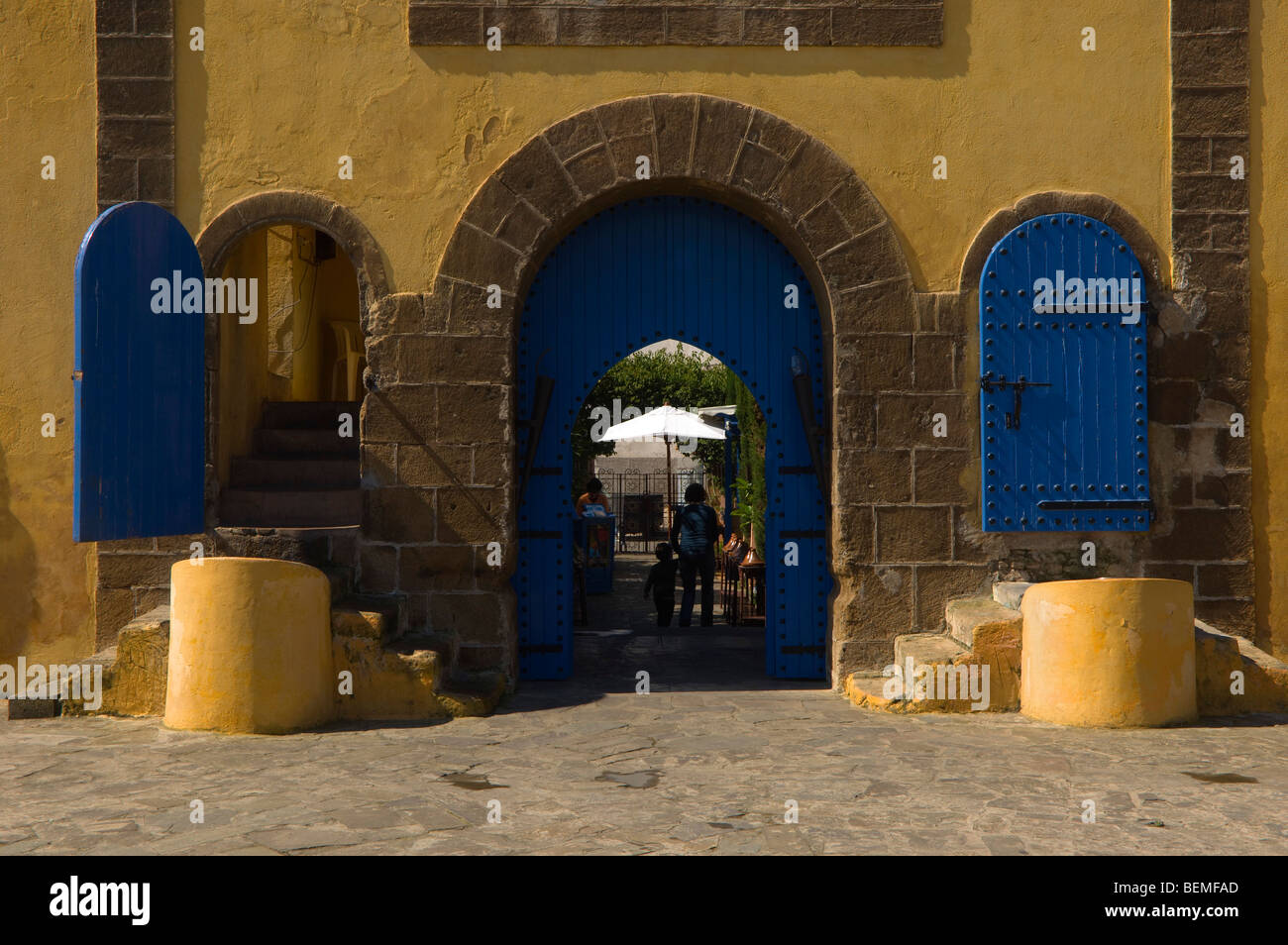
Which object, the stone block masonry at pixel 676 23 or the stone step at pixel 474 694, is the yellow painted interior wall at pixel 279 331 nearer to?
the stone block masonry at pixel 676 23

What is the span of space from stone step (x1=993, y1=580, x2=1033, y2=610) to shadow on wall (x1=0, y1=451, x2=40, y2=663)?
5858mm

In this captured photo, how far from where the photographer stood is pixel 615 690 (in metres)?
7.34

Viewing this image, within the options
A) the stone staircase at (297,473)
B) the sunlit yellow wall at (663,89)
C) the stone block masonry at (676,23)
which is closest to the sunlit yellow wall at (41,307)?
the sunlit yellow wall at (663,89)

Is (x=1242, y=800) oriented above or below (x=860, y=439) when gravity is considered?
below

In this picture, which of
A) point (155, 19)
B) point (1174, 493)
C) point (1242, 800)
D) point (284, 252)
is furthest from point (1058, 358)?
point (284, 252)

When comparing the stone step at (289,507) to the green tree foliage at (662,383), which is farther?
the green tree foliage at (662,383)

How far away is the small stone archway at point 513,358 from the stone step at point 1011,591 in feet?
1.72

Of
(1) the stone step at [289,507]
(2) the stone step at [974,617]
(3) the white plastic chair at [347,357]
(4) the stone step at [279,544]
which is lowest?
(2) the stone step at [974,617]

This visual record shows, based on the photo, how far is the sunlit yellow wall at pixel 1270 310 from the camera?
7266mm

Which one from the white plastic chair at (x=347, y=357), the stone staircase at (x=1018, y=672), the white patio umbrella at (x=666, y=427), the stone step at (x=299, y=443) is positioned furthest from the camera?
the white patio umbrella at (x=666, y=427)

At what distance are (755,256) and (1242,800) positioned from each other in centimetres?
440

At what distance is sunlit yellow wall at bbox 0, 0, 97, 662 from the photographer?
7.23 meters

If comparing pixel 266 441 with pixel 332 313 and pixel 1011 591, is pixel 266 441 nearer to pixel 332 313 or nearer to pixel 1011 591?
pixel 332 313

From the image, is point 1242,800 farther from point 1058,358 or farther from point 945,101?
point 945,101
